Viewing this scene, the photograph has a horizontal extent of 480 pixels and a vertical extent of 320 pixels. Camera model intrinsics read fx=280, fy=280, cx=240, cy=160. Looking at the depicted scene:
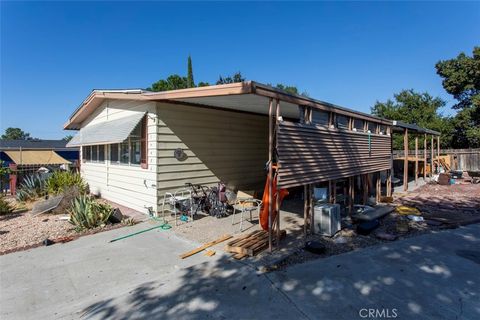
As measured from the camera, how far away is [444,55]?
23.9 meters

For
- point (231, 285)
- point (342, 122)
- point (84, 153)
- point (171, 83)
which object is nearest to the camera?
point (231, 285)

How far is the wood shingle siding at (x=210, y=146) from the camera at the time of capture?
6.74 meters

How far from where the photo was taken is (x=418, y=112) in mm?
26703

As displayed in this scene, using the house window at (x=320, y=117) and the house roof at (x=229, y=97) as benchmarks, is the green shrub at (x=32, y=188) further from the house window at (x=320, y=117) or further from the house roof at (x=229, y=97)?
the house window at (x=320, y=117)

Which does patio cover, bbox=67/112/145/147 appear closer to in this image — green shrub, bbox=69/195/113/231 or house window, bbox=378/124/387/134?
green shrub, bbox=69/195/113/231

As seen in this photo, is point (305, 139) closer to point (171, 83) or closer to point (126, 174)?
point (126, 174)

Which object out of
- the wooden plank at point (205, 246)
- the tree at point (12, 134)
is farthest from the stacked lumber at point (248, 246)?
the tree at point (12, 134)

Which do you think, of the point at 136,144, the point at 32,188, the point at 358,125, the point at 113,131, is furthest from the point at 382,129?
the point at 32,188

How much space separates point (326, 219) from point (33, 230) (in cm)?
620

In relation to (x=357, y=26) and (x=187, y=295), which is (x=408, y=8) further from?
(x=187, y=295)

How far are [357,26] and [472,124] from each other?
18.5m

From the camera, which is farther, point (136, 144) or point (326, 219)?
point (136, 144)

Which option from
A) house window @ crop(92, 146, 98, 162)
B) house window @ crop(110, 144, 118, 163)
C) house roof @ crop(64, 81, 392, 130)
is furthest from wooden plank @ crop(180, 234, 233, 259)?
house window @ crop(92, 146, 98, 162)

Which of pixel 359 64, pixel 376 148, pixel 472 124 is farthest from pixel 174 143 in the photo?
pixel 472 124
